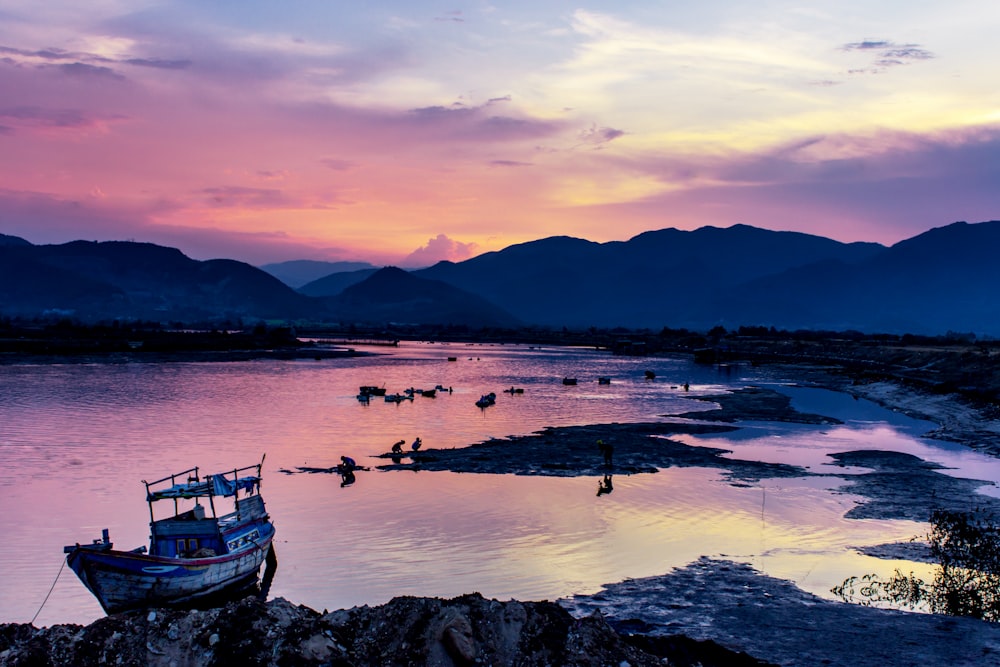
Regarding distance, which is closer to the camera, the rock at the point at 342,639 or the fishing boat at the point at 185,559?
the rock at the point at 342,639

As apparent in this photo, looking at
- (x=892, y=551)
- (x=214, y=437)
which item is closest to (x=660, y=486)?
(x=892, y=551)

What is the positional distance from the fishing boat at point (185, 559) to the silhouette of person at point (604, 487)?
14.1 meters

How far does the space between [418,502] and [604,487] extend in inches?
319

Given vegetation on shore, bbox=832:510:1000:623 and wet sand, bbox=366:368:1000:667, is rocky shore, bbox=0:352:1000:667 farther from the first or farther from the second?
vegetation on shore, bbox=832:510:1000:623

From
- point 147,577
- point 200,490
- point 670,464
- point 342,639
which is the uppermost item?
point 200,490

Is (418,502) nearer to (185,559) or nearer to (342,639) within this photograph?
(185,559)

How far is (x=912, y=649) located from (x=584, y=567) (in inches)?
356

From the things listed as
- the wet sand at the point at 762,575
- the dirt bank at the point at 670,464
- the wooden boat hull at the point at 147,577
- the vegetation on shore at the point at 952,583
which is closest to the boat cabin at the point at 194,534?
the wooden boat hull at the point at 147,577

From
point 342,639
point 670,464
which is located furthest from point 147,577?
point 670,464

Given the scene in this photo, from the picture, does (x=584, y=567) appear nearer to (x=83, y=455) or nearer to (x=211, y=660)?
(x=211, y=660)

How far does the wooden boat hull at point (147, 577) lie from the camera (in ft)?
62.0

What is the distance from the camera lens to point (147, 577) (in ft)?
63.8

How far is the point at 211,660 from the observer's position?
13828 millimetres

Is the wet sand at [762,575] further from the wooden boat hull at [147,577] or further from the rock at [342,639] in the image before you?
the wooden boat hull at [147,577]
